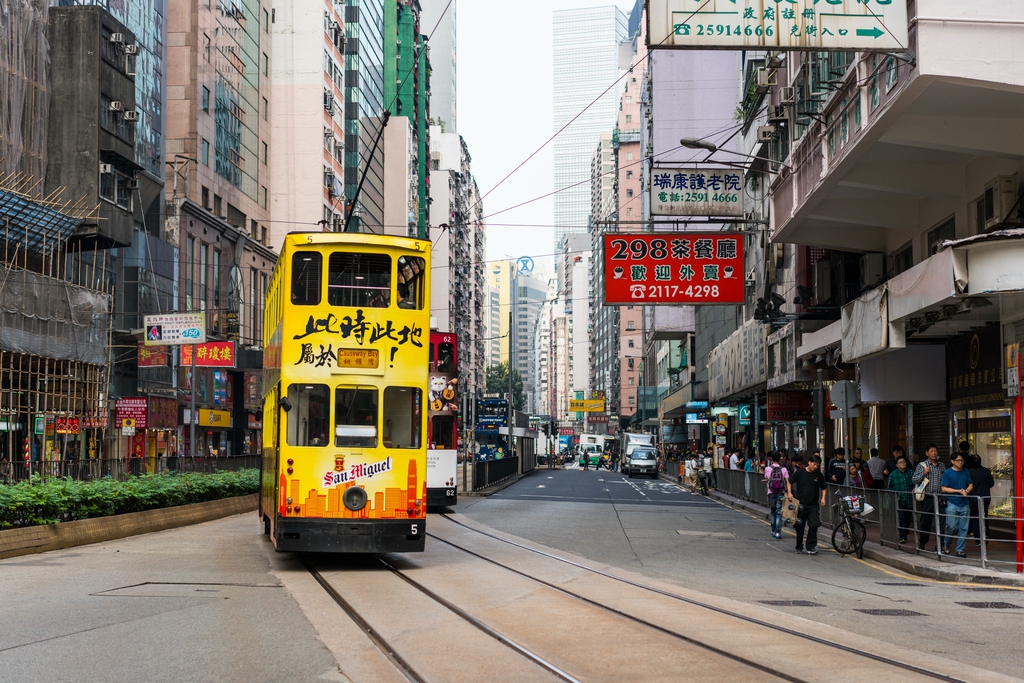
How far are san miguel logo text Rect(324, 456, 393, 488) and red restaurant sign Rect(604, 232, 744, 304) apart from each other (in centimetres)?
1275

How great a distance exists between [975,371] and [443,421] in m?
13.3

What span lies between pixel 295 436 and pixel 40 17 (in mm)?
29776

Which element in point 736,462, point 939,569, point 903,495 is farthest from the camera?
point 736,462

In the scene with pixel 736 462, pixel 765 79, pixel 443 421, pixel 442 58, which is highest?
pixel 442 58

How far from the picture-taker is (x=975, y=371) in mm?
22734

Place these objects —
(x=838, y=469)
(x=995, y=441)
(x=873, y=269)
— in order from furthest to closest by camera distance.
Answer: (x=873, y=269)
(x=838, y=469)
(x=995, y=441)

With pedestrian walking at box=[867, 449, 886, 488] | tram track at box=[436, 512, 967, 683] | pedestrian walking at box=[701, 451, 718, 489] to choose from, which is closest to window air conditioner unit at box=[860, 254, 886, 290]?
pedestrian walking at box=[867, 449, 886, 488]

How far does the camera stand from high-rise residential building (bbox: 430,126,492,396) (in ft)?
390

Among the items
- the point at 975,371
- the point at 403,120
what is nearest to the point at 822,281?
the point at 975,371

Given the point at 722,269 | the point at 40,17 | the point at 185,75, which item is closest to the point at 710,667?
the point at 722,269

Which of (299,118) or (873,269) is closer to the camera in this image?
(873,269)

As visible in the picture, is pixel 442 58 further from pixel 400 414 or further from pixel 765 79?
pixel 400 414

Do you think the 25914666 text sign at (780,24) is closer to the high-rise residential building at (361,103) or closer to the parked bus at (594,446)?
the high-rise residential building at (361,103)

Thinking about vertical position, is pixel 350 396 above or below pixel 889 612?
above
